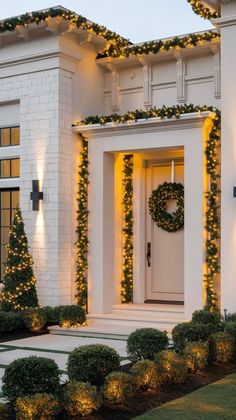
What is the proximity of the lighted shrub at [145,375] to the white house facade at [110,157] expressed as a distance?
14.6ft

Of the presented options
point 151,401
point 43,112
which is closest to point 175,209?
point 43,112

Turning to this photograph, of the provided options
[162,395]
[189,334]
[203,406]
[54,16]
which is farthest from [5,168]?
[203,406]

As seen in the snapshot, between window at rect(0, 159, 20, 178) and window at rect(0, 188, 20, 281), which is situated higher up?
window at rect(0, 159, 20, 178)

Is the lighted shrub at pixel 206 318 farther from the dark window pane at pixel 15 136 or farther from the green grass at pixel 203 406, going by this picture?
the dark window pane at pixel 15 136

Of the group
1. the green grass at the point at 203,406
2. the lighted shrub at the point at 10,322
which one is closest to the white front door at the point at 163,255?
the lighted shrub at the point at 10,322

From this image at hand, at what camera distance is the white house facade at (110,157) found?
11.5 meters

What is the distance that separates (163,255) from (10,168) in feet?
11.7

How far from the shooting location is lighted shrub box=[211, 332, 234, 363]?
8258mm

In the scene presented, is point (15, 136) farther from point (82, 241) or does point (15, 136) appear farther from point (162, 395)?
point (162, 395)

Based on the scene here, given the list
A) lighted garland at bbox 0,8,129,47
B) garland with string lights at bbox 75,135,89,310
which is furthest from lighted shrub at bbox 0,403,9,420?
lighted garland at bbox 0,8,129,47

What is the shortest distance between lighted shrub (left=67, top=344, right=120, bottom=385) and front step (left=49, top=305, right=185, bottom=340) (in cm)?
392

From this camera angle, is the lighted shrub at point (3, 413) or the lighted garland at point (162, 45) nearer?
the lighted shrub at point (3, 413)

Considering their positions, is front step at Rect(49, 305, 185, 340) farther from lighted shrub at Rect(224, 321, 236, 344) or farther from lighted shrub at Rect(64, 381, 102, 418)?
lighted shrub at Rect(64, 381, 102, 418)

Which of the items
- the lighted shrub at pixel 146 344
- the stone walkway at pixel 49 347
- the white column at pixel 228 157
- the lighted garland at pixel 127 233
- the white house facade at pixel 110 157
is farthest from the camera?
the lighted garland at pixel 127 233
